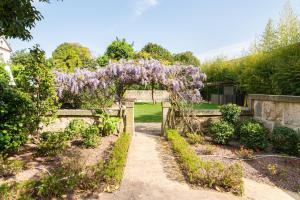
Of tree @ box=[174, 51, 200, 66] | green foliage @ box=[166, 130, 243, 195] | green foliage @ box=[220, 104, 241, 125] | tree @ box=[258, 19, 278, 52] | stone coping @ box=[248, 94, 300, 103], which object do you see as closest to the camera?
green foliage @ box=[166, 130, 243, 195]

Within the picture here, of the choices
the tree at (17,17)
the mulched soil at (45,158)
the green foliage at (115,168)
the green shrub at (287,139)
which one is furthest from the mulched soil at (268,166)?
the tree at (17,17)

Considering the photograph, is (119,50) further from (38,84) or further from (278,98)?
(278,98)

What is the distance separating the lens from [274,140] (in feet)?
24.5

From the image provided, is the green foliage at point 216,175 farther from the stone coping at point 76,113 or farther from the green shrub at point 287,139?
the stone coping at point 76,113

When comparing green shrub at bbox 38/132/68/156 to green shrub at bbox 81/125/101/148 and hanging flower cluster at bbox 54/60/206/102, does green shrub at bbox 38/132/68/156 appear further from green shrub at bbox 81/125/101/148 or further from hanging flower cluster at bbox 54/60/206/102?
hanging flower cluster at bbox 54/60/206/102

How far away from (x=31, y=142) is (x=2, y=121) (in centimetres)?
132

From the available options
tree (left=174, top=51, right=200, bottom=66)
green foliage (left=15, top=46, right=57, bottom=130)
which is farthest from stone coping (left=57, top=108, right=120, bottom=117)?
tree (left=174, top=51, right=200, bottom=66)

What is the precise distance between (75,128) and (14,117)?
2004 mm

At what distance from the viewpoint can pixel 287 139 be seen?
717 centimetres

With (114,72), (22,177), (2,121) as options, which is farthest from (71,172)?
(114,72)

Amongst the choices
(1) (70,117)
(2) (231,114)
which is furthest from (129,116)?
(2) (231,114)

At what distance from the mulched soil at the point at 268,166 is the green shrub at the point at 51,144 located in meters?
3.69

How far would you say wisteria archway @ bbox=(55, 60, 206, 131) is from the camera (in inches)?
381

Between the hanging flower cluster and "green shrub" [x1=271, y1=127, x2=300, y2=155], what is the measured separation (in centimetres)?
366
